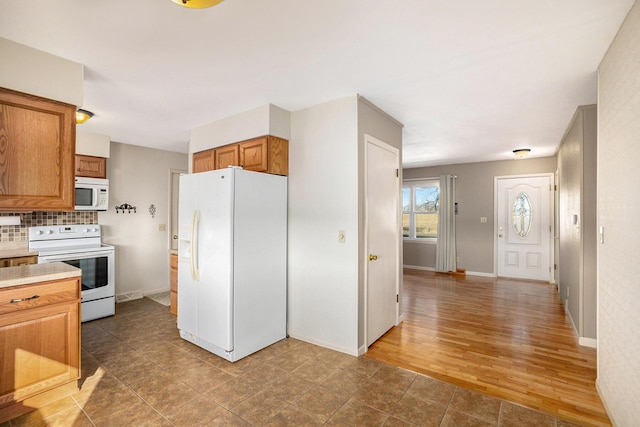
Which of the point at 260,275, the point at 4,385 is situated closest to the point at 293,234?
the point at 260,275

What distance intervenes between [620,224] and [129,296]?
19.0 feet

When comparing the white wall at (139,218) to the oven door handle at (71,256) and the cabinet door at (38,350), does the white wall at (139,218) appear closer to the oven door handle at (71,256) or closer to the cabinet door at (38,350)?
the oven door handle at (71,256)

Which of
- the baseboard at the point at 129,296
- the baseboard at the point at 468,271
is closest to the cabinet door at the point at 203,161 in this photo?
the baseboard at the point at 129,296

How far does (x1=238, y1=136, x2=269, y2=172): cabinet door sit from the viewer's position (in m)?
3.19

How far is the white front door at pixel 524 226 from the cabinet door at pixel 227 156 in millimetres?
5545

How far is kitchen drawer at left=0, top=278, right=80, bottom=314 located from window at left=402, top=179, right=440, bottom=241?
6.60m

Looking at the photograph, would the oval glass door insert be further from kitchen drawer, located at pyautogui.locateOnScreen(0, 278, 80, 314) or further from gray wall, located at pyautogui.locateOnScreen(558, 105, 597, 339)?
kitchen drawer, located at pyautogui.locateOnScreen(0, 278, 80, 314)

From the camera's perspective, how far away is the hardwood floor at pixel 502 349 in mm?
2322

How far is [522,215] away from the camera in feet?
20.4

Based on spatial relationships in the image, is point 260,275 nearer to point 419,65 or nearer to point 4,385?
point 4,385

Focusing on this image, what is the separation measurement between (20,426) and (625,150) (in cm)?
405

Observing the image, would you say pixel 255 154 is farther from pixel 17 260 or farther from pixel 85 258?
pixel 17 260

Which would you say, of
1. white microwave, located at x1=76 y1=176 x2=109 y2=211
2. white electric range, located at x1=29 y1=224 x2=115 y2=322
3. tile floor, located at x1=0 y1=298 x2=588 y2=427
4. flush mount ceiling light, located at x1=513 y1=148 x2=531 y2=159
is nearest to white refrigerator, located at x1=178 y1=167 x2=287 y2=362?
tile floor, located at x1=0 y1=298 x2=588 y2=427

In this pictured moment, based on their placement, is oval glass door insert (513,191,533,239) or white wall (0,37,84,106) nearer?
white wall (0,37,84,106)
